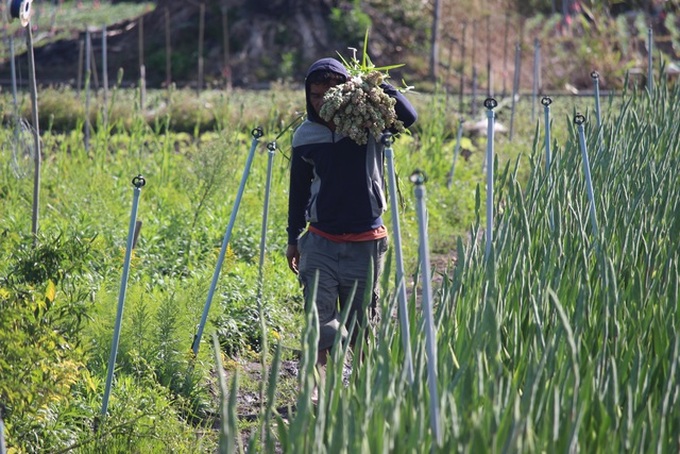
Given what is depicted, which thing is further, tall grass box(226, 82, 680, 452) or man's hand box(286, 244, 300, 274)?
man's hand box(286, 244, 300, 274)

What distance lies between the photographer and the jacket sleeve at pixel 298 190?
367 cm

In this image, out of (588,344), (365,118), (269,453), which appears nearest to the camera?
(269,453)

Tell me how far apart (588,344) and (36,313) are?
1.36 m

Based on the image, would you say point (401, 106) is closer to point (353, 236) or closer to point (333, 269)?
point (353, 236)

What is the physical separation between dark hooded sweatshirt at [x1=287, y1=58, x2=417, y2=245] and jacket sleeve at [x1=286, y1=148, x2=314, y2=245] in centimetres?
2

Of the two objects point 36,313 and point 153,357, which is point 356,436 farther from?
point 153,357

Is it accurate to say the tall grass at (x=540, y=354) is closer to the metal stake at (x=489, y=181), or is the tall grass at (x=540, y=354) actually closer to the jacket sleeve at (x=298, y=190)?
the metal stake at (x=489, y=181)

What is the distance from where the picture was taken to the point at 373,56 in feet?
57.3

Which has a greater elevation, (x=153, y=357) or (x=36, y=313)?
(x=36, y=313)

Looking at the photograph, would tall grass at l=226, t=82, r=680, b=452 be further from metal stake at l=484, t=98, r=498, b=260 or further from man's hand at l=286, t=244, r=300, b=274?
man's hand at l=286, t=244, r=300, b=274

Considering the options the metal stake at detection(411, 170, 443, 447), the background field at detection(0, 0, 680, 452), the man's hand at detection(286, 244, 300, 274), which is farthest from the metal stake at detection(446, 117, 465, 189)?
the metal stake at detection(411, 170, 443, 447)

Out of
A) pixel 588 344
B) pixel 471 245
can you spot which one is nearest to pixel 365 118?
pixel 471 245

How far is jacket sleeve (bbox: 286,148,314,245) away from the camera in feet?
12.0

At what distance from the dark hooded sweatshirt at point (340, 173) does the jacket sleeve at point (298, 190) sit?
22 millimetres
